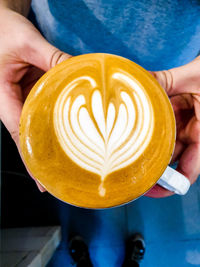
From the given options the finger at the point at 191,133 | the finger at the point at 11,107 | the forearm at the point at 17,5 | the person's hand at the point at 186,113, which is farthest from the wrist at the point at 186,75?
the forearm at the point at 17,5

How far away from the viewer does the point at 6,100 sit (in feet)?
1.83

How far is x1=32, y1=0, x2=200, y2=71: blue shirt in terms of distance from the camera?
31.6 inches

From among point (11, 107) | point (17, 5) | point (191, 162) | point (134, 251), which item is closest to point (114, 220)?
point (134, 251)

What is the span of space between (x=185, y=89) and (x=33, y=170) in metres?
0.46

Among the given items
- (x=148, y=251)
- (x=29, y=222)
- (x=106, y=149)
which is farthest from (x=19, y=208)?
(x=106, y=149)

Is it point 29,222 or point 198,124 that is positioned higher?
point 198,124

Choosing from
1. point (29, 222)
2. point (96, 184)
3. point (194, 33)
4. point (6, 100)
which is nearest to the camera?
point (96, 184)

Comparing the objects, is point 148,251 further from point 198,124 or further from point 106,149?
point 106,149

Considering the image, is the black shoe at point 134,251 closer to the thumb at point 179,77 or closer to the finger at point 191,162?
the finger at point 191,162

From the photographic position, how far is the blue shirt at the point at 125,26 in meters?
0.80

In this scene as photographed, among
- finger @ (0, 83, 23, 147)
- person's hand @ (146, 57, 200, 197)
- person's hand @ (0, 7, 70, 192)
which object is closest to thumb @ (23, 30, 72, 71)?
person's hand @ (0, 7, 70, 192)

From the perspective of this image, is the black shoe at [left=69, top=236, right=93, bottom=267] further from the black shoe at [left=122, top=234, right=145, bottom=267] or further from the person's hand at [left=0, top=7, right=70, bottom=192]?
the person's hand at [left=0, top=7, right=70, bottom=192]

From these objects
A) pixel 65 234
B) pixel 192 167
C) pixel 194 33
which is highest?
pixel 194 33

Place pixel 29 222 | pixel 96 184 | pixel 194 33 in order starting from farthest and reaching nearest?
pixel 29 222, pixel 194 33, pixel 96 184
